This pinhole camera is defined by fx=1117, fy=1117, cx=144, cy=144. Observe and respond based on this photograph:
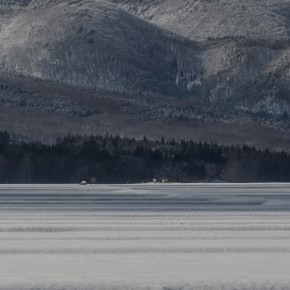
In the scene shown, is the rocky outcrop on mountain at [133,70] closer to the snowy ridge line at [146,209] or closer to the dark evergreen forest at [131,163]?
the dark evergreen forest at [131,163]

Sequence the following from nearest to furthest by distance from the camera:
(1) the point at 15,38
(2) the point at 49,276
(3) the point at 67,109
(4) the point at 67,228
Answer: (2) the point at 49,276, (4) the point at 67,228, (3) the point at 67,109, (1) the point at 15,38

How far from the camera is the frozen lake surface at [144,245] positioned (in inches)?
364

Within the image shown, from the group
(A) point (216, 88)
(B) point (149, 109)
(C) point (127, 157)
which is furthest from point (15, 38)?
(C) point (127, 157)

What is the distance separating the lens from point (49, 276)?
31.1ft

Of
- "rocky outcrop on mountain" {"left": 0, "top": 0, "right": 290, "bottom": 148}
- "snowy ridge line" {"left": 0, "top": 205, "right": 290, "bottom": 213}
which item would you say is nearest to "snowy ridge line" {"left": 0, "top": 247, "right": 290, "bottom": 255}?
"snowy ridge line" {"left": 0, "top": 205, "right": 290, "bottom": 213}

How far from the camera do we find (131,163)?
3988cm

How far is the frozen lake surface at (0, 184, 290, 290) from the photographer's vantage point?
9250 millimetres

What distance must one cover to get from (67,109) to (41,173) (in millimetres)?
21506

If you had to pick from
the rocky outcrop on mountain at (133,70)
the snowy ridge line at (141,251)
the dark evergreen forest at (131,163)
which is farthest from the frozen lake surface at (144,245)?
the rocky outcrop on mountain at (133,70)

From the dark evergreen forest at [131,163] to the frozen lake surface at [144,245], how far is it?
17171mm

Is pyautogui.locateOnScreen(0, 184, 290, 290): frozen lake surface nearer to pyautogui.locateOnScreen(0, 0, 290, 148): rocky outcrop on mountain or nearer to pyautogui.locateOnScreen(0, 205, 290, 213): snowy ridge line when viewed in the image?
pyautogui.locateOnScreen(0, 205, 290, 213): snowy ridge line

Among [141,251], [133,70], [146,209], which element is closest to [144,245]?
[141,251]

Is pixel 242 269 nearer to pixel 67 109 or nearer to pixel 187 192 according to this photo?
pixel 187 192

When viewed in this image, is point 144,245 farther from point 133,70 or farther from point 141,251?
point 133,70
